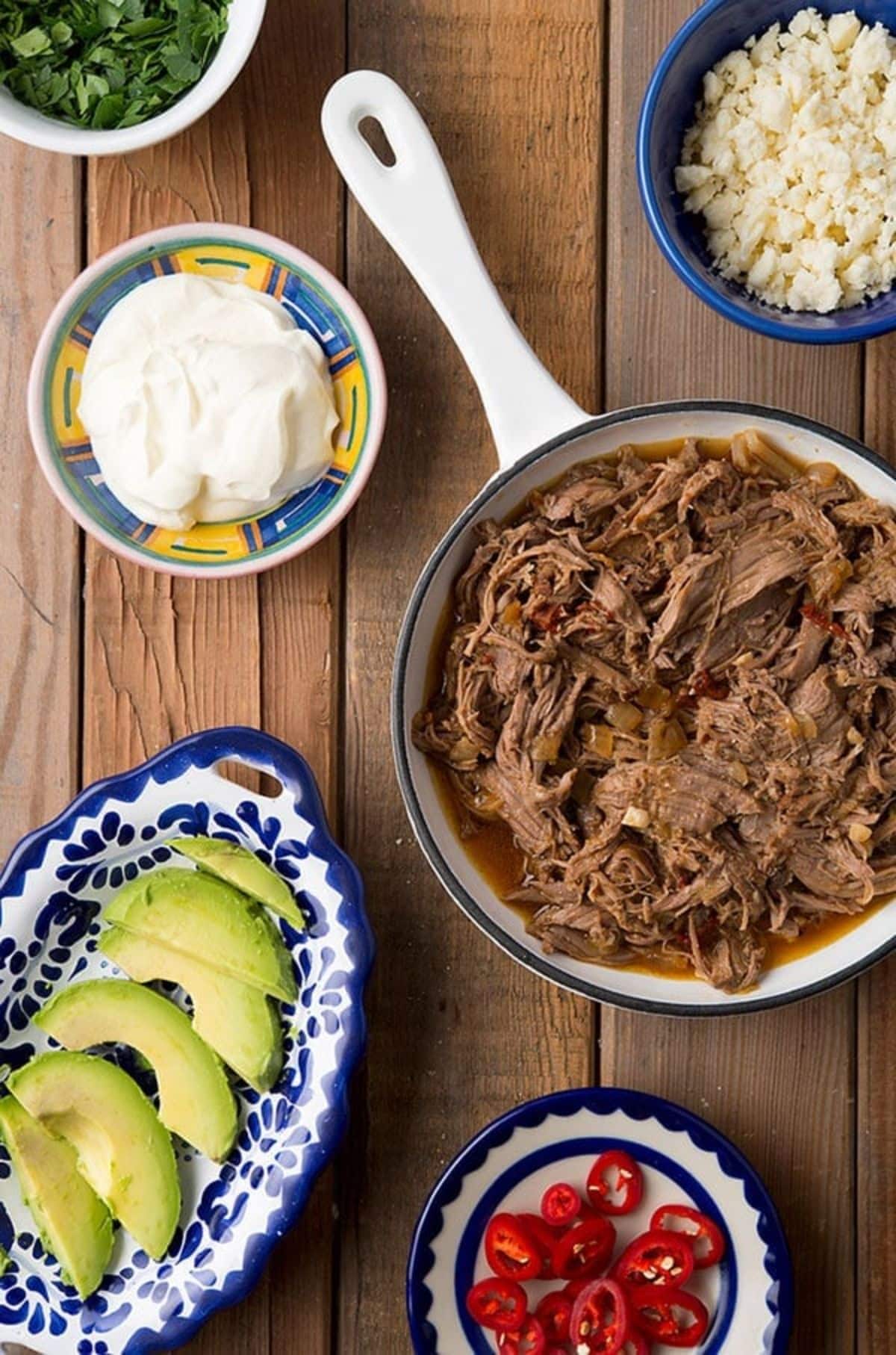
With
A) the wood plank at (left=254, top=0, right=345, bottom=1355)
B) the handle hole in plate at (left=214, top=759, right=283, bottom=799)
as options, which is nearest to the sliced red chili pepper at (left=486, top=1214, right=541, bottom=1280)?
the wood plank at (left=254, top=0, right=345, bottom=1355)

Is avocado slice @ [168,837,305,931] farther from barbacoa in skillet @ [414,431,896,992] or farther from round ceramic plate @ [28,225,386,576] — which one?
round ceramic plate @ [28,225,386,576]

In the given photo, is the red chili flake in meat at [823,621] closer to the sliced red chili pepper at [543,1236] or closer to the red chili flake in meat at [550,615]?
the red chili flake in meat at [550,615]

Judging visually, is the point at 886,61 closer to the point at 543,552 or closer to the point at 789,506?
the point at 789,506

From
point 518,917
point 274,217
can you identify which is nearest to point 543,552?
point 518,917

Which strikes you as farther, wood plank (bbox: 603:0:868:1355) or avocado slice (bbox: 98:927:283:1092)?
wood plank (bbox: 603:0:868:1355)

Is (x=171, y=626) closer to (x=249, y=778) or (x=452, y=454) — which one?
(x=249, y=778)

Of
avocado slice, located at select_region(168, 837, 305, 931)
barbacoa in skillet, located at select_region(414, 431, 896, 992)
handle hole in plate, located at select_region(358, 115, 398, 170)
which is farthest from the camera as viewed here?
handle hole in plate, located at select_region(358, 115, 398, 170)
